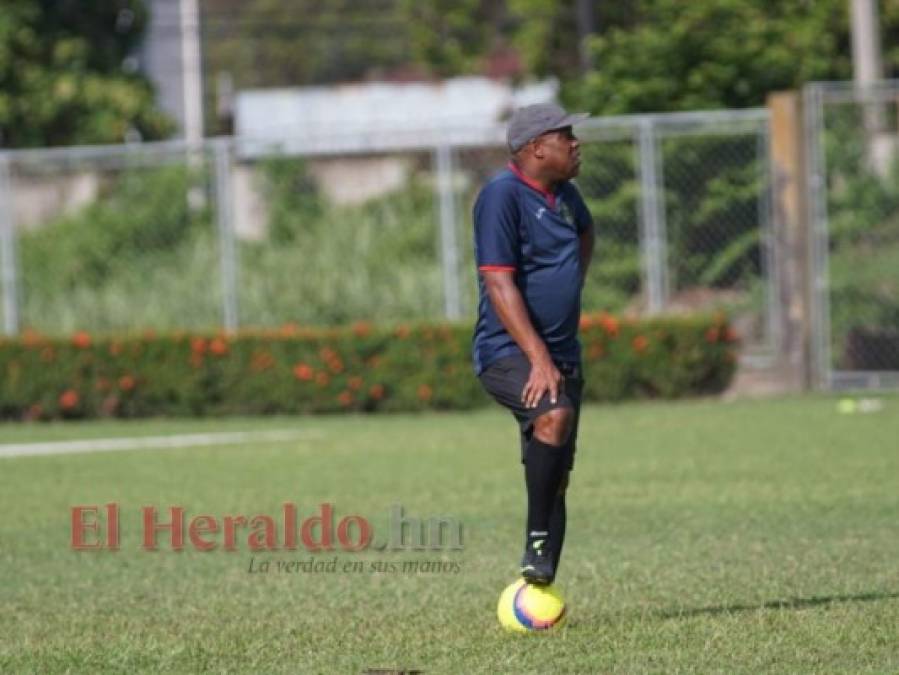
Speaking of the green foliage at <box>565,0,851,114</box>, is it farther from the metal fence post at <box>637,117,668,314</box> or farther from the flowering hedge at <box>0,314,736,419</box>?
the flowering hedge at <box>0,314,736,419</box>

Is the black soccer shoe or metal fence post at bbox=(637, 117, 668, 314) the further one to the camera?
metal fence post at bbox=(637, 117, 668, 314)

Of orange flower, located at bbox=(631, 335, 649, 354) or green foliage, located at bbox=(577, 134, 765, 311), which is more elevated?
green foliage, located at bbox=(577, 134, 765, 311)

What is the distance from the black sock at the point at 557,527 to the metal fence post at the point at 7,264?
15.9 meters

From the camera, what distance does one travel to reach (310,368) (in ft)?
66.9

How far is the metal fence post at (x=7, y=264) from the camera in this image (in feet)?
74.2

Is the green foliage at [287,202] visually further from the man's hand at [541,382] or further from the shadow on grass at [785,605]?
the man's hand at [541,382]

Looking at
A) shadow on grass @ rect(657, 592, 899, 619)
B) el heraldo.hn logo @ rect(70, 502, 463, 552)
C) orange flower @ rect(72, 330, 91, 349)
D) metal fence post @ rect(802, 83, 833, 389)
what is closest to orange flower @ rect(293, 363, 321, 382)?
orange flower @ rect(72, 330, 91, 349)

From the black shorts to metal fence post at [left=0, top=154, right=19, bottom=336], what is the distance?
1588cm

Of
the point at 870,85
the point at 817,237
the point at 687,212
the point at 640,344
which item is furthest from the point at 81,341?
the point at 870,85

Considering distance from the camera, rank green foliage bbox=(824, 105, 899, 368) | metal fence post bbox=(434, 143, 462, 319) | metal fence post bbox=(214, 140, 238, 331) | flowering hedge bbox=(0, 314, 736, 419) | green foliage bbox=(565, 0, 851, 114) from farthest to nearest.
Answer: green foliage bbox=(565, 0, 851, 114), metal fence post bbox=(214, 140, 238, 331), metal fence post bbox=(434, 143, 462, 319), green foliage bbox=(824, 105, 899, 368), flowering hedge bbox=(0, 314, 736, 419)

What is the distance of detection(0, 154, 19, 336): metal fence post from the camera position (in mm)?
22609

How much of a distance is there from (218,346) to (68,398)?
1709 millimetres

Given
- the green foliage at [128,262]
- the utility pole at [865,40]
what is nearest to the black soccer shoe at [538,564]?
the green foliage at [128,262]

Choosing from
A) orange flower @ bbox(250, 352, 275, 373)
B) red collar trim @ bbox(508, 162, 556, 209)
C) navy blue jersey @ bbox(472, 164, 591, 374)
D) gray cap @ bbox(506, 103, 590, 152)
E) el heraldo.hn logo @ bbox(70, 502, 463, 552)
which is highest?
gray cap @ bbox(506, 103, 590, 152)
